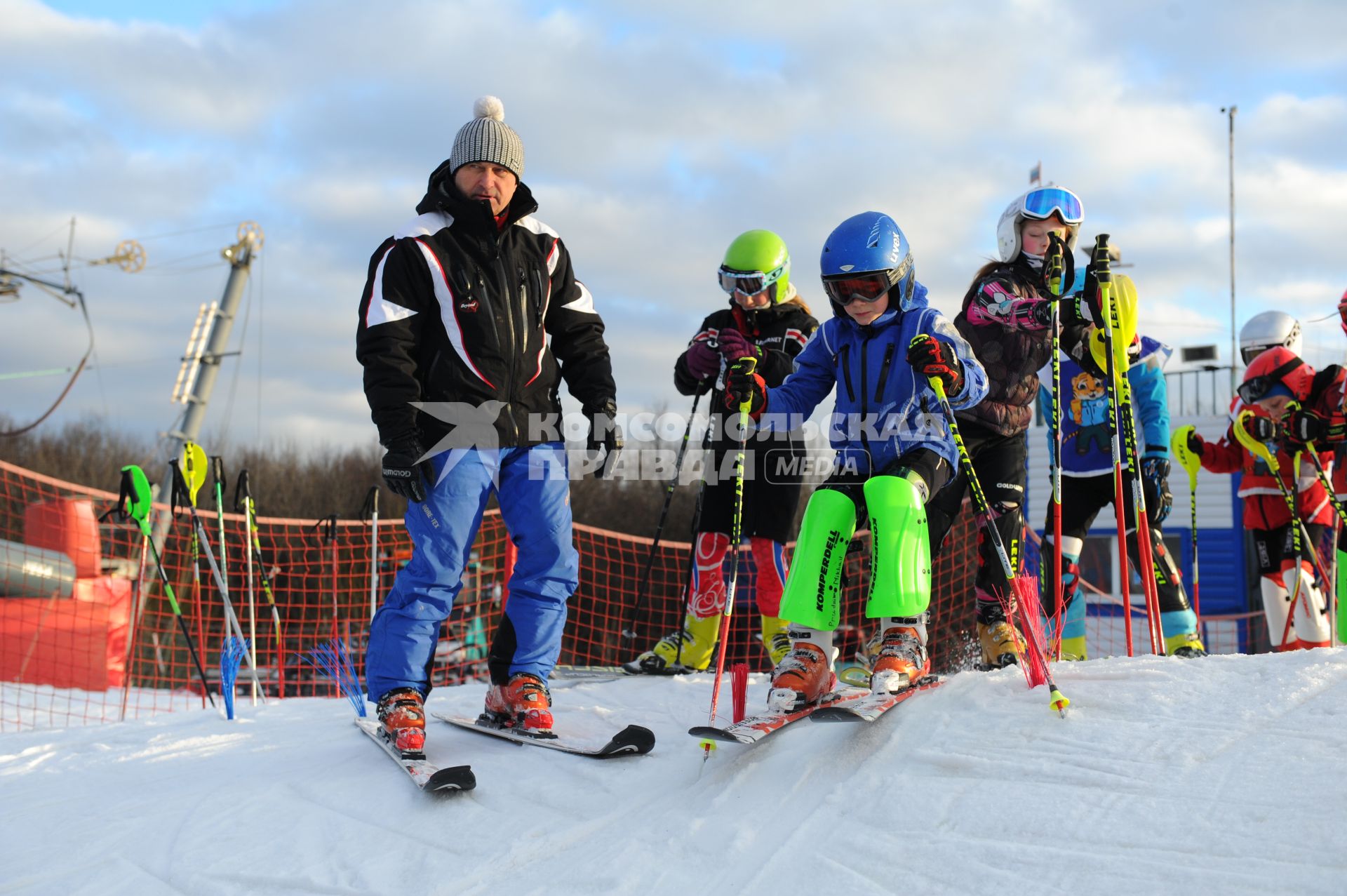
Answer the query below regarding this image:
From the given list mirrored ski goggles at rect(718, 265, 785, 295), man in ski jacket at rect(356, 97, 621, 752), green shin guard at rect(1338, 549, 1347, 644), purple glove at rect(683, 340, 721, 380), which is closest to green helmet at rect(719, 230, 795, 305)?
mirrored ski goggles at rect(718, 265, 785, 295)

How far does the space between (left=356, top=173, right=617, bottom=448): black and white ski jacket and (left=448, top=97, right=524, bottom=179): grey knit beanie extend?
10cm

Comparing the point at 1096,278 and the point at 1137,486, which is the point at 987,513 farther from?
Answer: the point at 1096,278

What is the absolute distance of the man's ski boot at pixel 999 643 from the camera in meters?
4.35

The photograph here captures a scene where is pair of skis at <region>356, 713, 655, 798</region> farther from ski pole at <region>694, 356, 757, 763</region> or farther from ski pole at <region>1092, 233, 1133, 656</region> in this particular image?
ski pole at <region>1092, 233, 1133, 656</region>

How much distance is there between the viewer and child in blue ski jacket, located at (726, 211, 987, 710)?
3.33m

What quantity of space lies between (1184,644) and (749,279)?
260 centimetres

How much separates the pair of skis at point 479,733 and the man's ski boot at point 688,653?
159cm

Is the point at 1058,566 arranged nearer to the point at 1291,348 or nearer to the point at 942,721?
the point at 942,721

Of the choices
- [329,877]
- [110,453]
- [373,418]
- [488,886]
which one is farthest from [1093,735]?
[110,453]

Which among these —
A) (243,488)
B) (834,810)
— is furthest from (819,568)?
(243,488)

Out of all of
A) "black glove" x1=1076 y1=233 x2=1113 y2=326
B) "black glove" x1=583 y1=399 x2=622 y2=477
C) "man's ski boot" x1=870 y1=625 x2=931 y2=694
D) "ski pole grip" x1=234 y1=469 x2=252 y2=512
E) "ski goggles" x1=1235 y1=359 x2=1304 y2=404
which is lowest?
"man's ski boot" x1=870 y1=625 x2=931 y2=694

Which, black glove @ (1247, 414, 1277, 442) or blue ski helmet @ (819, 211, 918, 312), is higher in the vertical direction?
blue ski helmet @ (819, 211, 918, 312)

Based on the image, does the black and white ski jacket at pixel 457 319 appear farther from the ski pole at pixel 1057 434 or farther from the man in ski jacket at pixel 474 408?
the ski pole at pixel 1057 434

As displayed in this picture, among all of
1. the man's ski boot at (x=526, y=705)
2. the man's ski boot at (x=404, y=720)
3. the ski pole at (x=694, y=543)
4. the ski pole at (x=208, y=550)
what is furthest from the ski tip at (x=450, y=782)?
the ski pole at (x=208, y=550)
